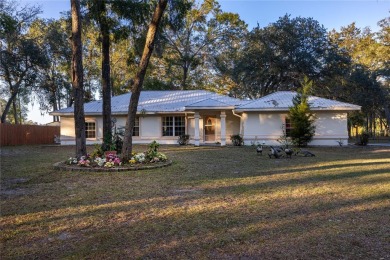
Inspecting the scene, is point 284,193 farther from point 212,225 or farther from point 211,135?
point 211,135

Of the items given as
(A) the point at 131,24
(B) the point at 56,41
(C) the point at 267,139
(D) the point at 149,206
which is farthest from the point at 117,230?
(B) the point at 56,41

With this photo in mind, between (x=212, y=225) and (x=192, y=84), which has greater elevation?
(x=192, y=84)

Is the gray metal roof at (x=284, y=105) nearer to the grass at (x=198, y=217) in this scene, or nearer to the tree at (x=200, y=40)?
the grass at (x=198, y=217)

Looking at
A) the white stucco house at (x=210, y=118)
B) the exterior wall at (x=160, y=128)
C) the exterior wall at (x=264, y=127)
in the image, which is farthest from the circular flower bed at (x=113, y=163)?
the exterior wall at (x=160, y=128)

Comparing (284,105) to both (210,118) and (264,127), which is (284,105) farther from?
(210,118)

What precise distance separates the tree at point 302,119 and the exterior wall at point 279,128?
1.38 m

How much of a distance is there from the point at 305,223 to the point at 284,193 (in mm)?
1943

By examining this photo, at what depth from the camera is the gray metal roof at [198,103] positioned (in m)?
20.3

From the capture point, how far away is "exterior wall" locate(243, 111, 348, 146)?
67.2 feet

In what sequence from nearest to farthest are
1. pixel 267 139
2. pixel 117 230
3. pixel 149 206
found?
pixel 117 230 < pixel 149 206 < pixel 267 139

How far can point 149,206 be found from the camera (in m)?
5.34

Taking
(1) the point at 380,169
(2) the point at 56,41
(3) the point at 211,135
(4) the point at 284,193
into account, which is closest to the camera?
(4) the point at 284,193

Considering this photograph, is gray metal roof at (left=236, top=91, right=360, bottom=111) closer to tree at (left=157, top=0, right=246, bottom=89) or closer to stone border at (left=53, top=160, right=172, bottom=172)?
stone border at (left=53, top=160, right=172, bottom=172)

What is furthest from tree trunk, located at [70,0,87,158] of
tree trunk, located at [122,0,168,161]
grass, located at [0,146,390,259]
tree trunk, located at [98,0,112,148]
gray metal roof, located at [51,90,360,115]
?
gray metal roof, located at [51,90,360,115]
